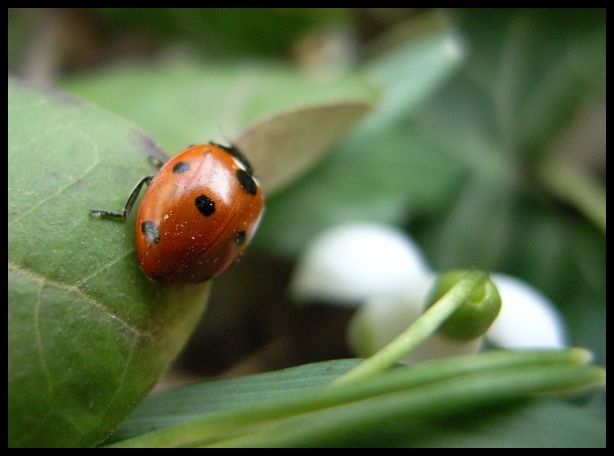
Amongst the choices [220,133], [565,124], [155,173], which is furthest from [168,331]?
[565,124]

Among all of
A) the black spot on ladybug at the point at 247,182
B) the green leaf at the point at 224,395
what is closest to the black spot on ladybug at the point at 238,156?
the black spot on ladybug at the point at 247,182

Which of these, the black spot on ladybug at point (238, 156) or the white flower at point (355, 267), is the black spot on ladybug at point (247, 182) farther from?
the white flower at point (355, 267)

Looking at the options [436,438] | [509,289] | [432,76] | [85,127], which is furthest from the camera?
[432,76]

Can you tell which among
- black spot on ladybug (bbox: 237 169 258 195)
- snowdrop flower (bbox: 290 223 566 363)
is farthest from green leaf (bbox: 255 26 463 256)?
black spot on ladybug (bbox: 237 169 258 195)

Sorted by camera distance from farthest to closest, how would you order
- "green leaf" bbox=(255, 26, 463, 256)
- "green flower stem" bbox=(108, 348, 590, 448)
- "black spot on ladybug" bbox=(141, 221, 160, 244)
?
1. "green leaf" bbox=(255, 26, 463, 256)
2. "black spot on ladybug" bbox=(141, 221, 160, 244)
3. "green flower stem" bbox=(108, 348, 590, 448)

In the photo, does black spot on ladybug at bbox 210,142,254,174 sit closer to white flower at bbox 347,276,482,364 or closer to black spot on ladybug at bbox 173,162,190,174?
black spot on ladybug at bbox 173,162,190,174

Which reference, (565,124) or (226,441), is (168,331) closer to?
(226,441)

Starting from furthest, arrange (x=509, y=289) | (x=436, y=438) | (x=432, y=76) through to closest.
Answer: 1. (x=432, y=76)
2. (x=509, y=289)
3. (x=436, y=438)
